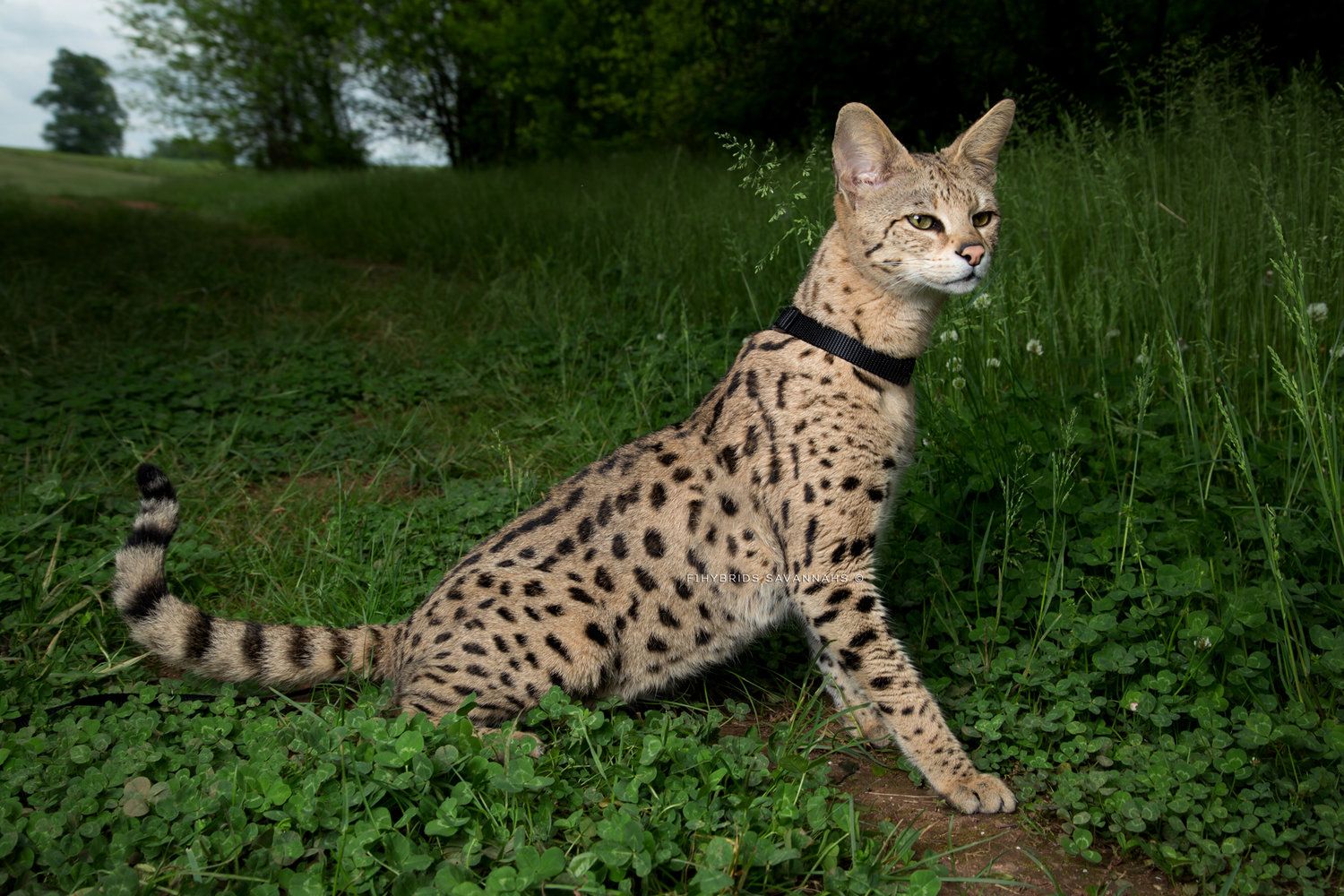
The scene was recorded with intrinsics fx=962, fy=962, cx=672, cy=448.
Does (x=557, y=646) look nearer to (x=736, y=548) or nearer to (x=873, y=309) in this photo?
(x=736, y=548)

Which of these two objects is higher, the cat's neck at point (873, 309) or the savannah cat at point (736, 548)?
the cat's neck at point (873, 309)

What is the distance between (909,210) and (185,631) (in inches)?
112

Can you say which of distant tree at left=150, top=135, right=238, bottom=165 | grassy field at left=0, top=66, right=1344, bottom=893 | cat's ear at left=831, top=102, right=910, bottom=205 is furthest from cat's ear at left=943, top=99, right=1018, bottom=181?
distant tree at left=150, top=135, right=238, bottom=165

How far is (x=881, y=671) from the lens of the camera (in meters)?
3.21

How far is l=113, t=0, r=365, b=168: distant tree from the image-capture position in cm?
2095

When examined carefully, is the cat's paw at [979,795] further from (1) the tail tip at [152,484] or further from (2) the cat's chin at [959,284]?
(1) the tail tip at [152,484]

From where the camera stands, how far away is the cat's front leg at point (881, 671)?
10.2 ft

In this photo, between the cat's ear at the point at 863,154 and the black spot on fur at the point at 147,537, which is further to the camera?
the cat's ear at the point at 863,154

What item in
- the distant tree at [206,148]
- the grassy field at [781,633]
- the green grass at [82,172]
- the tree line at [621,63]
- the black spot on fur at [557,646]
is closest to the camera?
the grassy field at [781,633]

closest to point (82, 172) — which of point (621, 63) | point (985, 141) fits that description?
point (621, 63)

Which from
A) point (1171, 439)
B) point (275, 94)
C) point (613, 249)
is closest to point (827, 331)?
point (1171, 439)

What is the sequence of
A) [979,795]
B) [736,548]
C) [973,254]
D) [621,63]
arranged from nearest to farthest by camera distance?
[979,795] → [973,254] → [736,548] → [621,63]

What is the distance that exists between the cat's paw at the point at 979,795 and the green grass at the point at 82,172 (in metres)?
18.9

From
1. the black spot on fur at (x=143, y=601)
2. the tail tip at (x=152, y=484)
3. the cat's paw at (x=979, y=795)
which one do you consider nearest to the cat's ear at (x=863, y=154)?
the cat's paw at (x=979, y=795)
